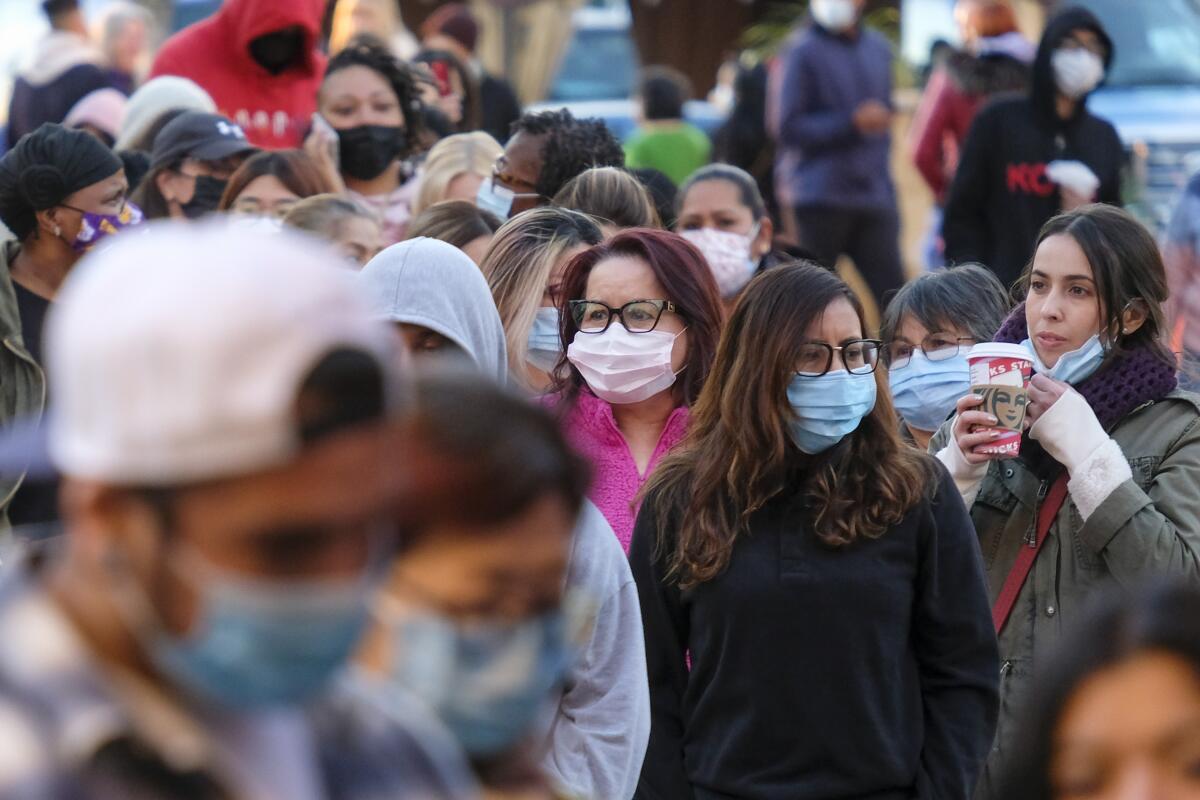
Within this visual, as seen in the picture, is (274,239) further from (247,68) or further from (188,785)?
(247,68)

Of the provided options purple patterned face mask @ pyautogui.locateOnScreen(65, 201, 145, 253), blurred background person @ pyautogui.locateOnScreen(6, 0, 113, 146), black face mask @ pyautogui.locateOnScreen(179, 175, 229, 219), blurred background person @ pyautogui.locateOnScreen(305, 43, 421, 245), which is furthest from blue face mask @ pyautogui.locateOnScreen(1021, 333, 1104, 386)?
blurred background person @ pyautogui.locateOnScreen(6, 0, 113, 146)

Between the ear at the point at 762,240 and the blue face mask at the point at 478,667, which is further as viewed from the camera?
the ear at the point at 762,240

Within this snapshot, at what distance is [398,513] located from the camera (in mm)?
1611

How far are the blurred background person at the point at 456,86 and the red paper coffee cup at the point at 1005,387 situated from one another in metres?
5.72

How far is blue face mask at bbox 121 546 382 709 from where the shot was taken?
4.81 ft

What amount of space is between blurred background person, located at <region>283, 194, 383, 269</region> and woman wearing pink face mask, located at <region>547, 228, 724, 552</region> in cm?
155

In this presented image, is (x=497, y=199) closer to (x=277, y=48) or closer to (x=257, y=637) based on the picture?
(x=277, y=48)

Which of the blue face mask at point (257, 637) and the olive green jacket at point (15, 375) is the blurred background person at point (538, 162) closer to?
the olive green jacket at point (15, 375)

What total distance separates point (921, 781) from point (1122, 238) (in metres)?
1.65

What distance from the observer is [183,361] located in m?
1.42

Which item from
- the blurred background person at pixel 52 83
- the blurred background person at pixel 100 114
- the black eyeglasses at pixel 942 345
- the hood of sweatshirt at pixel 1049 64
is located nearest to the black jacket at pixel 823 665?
the black eyeglasses at pixel 942 345

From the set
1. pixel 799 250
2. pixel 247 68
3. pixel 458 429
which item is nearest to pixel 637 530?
pixel 458 429

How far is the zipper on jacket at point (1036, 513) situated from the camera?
15.4ft

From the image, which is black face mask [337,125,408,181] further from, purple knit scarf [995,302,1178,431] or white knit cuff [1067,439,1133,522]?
white knit cuff [1067,439,1133,522]
